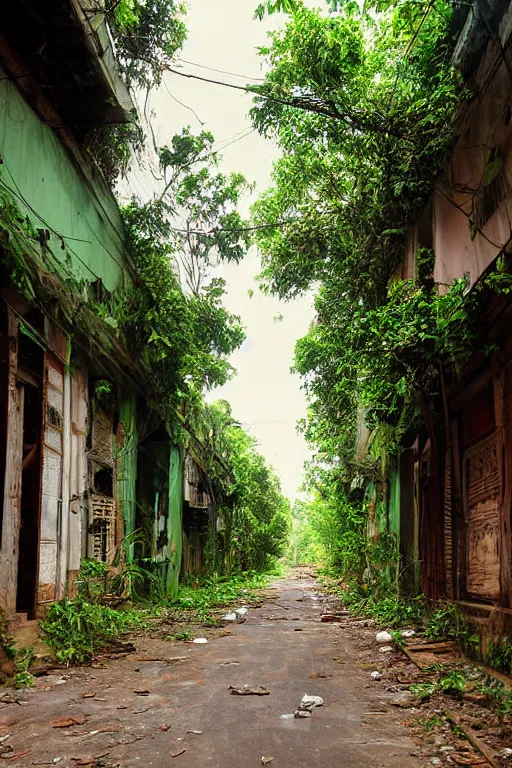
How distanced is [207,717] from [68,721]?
913 mm

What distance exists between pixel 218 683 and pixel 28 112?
252 inches

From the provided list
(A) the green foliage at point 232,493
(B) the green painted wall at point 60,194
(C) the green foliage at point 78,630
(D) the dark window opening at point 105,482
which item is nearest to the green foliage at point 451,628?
(C) the green foliage at point 78,630

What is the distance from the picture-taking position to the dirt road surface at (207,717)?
338cm

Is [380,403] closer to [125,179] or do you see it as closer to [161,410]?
[161,410]

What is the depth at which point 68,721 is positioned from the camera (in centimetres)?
399

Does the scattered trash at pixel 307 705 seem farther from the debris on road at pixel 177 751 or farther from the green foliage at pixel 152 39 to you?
the green foliage at pixel 152 39

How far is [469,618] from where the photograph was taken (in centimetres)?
636

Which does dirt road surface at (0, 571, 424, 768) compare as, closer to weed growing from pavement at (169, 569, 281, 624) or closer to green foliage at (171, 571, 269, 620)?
weed growing from pavement at (169, 569, 281, 624)

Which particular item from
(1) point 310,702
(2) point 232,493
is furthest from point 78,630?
(2) point 232,493

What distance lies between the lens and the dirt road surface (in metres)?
3.38

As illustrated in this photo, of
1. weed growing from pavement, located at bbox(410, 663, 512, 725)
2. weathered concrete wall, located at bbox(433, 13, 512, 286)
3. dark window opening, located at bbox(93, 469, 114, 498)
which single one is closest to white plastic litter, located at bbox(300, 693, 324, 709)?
weed growing from pavement, located at bbox(410, 663, 512, 725)

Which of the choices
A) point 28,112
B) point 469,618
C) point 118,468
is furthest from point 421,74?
point 118,468

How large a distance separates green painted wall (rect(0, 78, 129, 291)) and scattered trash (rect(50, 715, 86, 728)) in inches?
188

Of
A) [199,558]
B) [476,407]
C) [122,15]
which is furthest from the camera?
[199,558]
